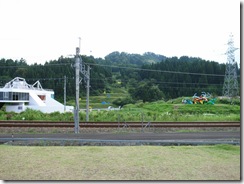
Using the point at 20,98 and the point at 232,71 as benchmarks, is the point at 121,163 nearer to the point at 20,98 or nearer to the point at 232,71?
the point at 232,71

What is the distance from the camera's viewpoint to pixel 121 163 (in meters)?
6.78

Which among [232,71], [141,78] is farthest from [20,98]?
[141,78]

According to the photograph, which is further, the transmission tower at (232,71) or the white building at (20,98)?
the white building at (20,98)

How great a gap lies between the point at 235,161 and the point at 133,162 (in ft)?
7.89

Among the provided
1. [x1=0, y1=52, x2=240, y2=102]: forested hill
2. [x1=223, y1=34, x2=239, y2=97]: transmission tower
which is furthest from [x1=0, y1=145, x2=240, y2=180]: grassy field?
[x1=0, y1=52, x2=240, y2=102]: forested hill

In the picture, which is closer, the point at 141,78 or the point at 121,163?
the point at 121,163

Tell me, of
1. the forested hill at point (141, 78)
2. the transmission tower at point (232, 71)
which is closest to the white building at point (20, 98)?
the forested hill at point (141, 78)

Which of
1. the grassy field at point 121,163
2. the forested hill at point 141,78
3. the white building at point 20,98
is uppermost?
the forested hill at point 141,78

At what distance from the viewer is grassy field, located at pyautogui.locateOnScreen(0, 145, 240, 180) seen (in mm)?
5938

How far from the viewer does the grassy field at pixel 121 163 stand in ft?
19.5

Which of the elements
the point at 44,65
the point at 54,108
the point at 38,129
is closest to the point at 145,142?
the point at 38,129

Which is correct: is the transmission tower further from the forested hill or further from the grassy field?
the forested hill

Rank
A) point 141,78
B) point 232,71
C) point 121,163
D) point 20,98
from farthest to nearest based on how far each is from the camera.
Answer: point 141,78 < point 20,98 < point 232,71 < point 121,163

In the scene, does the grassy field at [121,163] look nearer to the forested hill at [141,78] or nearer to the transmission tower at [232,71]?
the transmission tower at [232,71]
